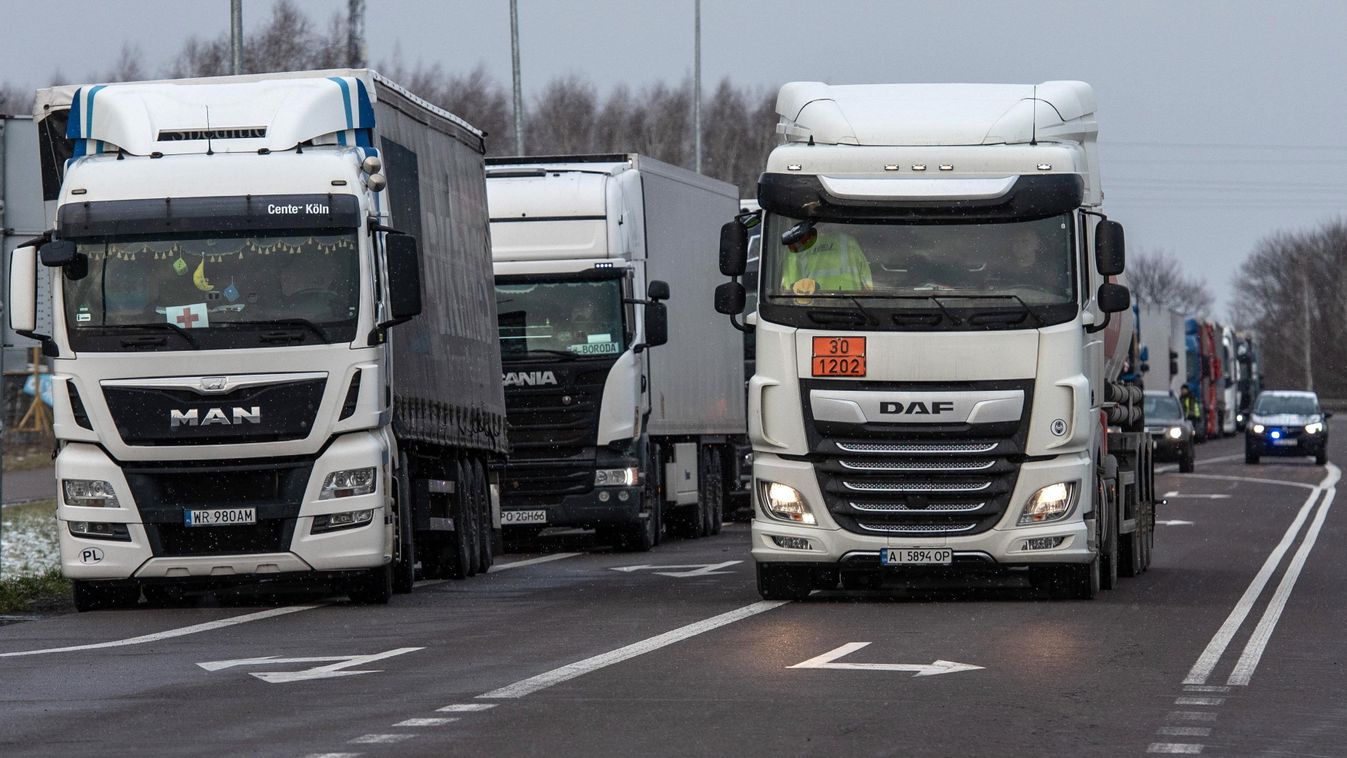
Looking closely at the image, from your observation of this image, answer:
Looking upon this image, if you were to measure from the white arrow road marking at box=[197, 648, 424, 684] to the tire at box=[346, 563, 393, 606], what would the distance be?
3.74 meters

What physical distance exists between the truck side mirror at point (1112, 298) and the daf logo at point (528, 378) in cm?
877

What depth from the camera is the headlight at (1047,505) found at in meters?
16.5

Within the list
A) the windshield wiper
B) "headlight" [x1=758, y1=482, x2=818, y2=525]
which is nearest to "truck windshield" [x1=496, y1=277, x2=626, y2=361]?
"headlight" [x1=758, y1=482, x2=818, y2=525]

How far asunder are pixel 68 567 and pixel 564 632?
13.6 feet

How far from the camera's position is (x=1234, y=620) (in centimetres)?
1581

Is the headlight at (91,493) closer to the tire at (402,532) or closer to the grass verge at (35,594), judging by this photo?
the grass verge at (35,594)

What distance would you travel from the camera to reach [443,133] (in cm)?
2089

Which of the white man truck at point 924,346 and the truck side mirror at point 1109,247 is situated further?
the truck side mirror at point 1109,247

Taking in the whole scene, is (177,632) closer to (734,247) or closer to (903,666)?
(734,247)

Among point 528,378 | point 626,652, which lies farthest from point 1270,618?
point 528,378

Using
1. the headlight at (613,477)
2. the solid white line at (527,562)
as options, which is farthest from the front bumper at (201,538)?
the headlight at (613,477)

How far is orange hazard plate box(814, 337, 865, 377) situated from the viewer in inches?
647

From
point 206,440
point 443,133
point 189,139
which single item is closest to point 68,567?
point 206,440

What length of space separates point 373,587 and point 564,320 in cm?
747
